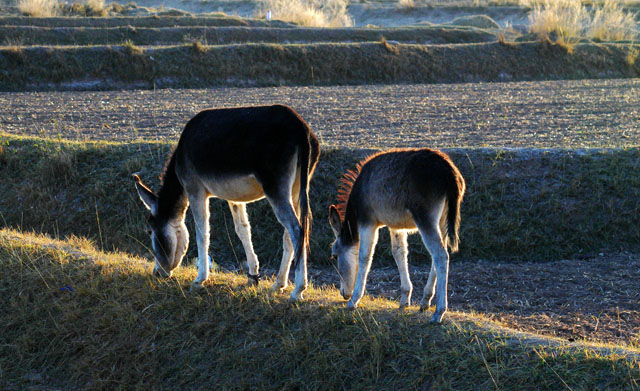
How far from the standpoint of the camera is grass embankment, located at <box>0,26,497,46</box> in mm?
27484

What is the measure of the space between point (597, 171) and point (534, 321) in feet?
14.5

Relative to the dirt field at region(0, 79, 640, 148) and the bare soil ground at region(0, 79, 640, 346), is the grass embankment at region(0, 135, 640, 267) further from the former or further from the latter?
the dirt field at region(0, 79, 640, 148)

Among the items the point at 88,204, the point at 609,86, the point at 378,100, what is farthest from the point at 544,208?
the point at 609,86

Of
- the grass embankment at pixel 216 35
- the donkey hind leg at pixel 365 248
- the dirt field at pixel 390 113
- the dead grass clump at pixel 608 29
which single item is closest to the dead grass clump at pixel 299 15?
the grass embankment at pixel 216 35

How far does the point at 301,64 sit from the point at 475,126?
1114 centimetres

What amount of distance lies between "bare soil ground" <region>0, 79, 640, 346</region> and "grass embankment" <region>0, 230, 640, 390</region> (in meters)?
1.57

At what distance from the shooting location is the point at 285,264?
7289mm

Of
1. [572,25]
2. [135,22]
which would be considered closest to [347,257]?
[135,22]

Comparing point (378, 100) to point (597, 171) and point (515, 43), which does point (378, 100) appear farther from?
point (515, 43)

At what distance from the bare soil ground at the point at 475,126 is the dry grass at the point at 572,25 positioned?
21.8 ft

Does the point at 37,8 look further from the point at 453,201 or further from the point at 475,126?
the point at 453,201

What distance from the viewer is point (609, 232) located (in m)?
10.6

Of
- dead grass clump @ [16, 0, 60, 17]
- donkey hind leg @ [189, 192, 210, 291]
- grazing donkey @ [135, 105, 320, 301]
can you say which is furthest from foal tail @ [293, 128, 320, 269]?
dead grass clump @ [16, 0, 60, 17]

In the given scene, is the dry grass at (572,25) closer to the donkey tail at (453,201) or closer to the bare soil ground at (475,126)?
the bare soil ground at (475,126)
